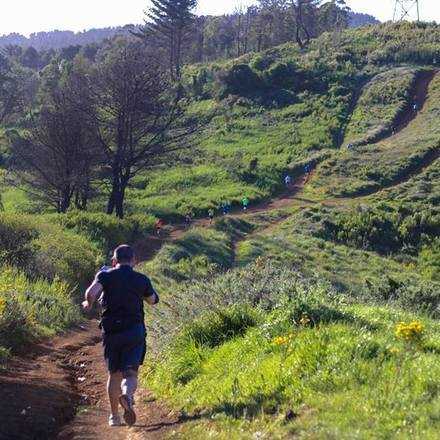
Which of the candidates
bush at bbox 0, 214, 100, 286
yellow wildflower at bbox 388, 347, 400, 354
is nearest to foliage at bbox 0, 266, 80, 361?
bush at bbox 0, 214, 100, 286

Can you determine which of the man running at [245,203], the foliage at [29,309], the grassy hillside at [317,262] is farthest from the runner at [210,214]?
the foliage at [29,309]

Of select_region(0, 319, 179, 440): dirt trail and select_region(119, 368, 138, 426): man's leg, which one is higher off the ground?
select_region(119, 368, 138, 426): man's leg

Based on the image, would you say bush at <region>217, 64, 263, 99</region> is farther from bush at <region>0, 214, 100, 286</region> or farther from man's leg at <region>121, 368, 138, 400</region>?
man's leg at <region>121, 368, 138, 400</region>

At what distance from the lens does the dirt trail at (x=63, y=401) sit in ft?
21.3

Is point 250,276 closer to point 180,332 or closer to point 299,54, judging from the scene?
point 180,332

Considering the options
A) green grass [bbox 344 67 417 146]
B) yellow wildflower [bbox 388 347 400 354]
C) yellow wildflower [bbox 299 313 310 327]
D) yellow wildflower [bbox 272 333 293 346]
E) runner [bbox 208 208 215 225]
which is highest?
green grass [bbox 344 67 417 146]

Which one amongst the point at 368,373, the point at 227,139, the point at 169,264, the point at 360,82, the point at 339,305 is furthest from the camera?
the point at 360,82

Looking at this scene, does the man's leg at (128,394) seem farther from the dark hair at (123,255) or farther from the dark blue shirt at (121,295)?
the dark hair at (123,255)

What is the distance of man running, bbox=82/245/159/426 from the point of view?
21.7 feet

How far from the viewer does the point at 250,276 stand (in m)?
10.4

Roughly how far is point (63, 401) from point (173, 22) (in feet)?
220

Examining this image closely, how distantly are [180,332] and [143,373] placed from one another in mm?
981

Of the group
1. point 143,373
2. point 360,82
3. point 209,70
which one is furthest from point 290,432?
point 209,70

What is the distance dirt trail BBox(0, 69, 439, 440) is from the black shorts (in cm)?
68
